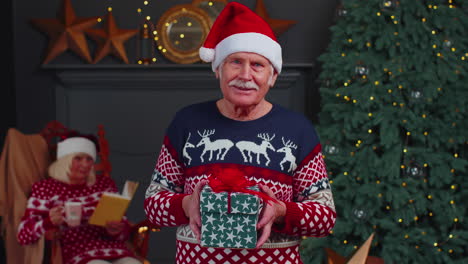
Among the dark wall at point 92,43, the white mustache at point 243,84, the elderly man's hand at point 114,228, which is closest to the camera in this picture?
the white mustache at point 243,84

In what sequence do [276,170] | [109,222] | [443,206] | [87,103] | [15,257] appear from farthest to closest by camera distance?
[87,103], [443,206], [15,257], [109,222], [276,170]

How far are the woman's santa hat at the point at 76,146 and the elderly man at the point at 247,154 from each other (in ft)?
6.76

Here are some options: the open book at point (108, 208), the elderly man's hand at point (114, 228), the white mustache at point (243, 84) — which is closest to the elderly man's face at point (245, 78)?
the white mustache at point (243, 84)

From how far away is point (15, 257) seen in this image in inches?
141

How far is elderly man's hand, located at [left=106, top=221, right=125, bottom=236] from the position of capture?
327 centimetres

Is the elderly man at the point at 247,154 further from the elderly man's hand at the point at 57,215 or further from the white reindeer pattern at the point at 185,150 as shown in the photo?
the elderly man's hand at the point at 57,215

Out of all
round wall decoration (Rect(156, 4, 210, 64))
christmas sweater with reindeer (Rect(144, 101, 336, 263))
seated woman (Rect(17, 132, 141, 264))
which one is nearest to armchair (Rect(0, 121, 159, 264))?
seated woman (Rect(17, 132, 141, 264))

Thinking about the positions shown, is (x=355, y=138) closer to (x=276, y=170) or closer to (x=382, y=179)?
(x=382, y=179)

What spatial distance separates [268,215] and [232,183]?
117mm

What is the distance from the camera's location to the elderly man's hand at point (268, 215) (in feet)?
4.40

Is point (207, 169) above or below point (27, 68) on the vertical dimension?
below

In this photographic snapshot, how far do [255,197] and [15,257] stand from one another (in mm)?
2781

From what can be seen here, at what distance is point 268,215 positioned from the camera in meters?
1.34

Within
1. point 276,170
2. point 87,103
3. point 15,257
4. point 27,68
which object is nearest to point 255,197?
point 276,170
